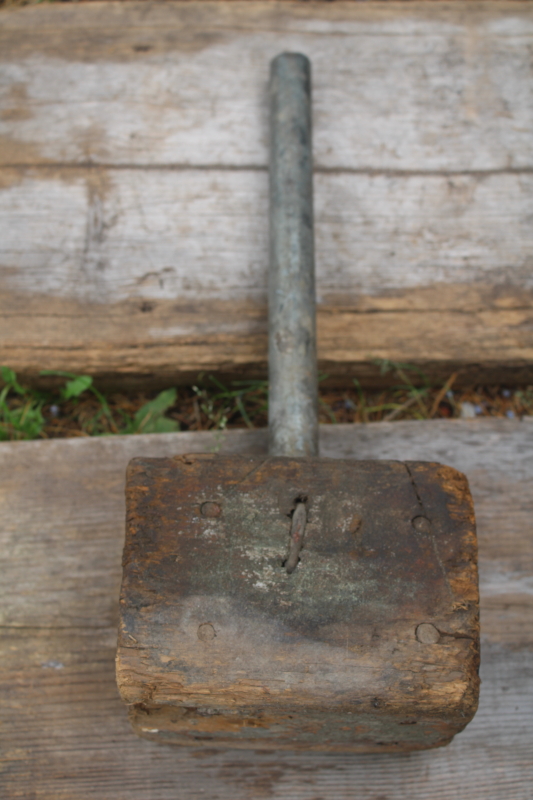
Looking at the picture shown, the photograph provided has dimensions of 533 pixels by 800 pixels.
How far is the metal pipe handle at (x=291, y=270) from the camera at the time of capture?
140 cm

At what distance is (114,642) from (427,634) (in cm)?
77

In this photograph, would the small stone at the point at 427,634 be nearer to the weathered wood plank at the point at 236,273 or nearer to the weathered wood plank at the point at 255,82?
the weathered wood plank at the point at 236,273

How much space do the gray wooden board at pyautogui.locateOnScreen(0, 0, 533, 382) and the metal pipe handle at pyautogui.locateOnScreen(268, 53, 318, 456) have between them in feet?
0.61

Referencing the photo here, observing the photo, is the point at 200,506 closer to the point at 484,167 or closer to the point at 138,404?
the point at 138,404

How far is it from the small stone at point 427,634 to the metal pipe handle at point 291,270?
45 cm

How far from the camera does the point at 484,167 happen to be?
186cm

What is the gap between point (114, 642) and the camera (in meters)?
1.43

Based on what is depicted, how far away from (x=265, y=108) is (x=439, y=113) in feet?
1.89

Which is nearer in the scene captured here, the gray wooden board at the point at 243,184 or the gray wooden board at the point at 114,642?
the gray wooden board at the point at 114,642

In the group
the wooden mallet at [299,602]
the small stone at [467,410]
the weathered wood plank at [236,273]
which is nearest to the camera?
the wooden mallet at [299,602]

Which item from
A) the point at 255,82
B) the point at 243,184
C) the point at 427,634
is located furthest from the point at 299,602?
the point at 255,82

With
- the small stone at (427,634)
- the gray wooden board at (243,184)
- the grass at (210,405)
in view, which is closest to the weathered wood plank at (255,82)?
the gray wooden board at (243,184)

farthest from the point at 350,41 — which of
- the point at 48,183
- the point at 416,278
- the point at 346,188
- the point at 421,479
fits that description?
the point at 421,479

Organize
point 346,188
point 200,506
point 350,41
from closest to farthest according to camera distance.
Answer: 1. point 200,506
2. point 346,188
3. point 350,41
